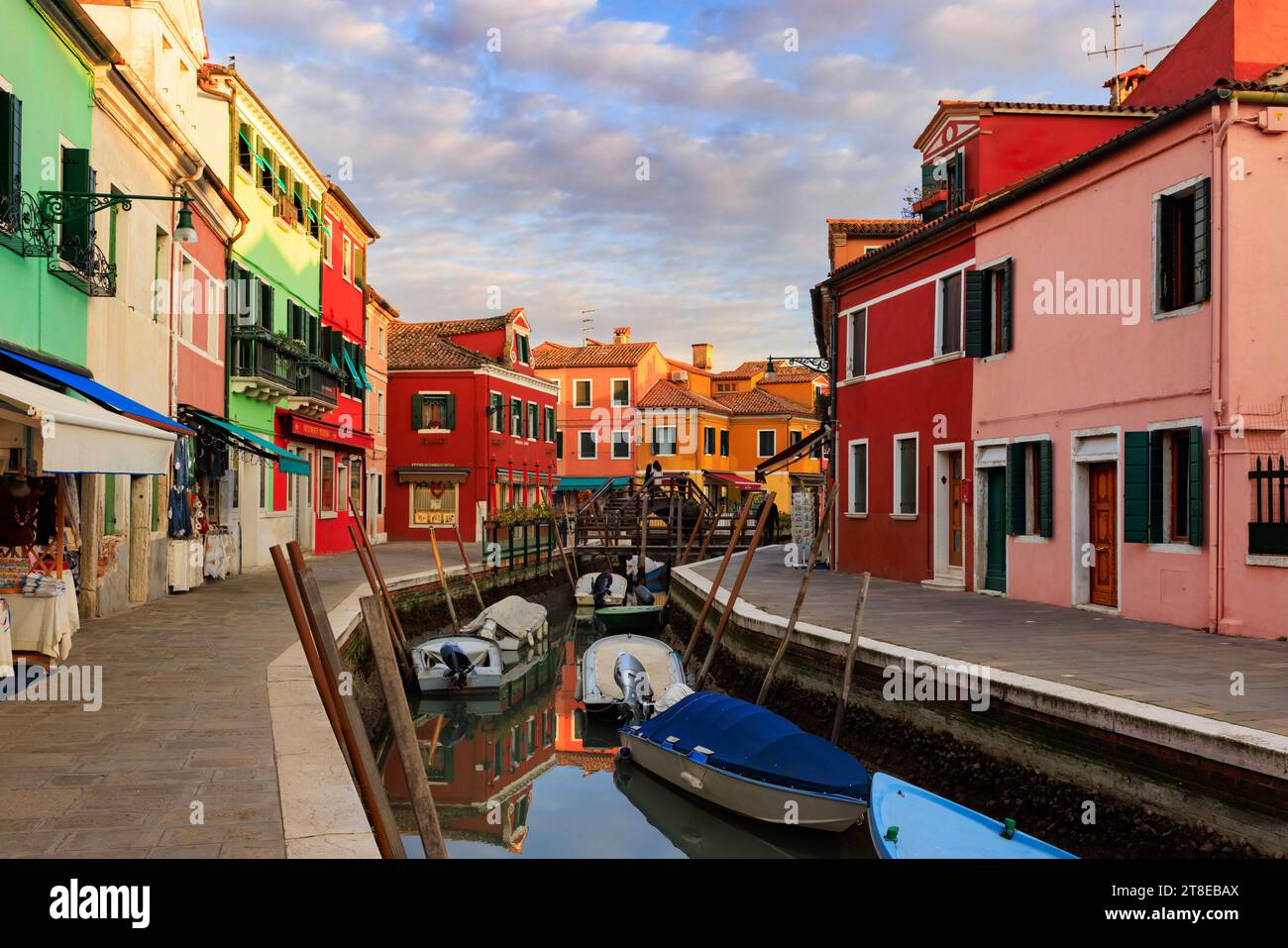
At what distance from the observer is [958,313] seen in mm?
17984

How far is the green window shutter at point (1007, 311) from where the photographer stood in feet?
53.3

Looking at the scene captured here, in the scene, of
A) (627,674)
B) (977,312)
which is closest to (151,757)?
(627,674)

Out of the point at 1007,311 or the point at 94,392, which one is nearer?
the point at 94,392

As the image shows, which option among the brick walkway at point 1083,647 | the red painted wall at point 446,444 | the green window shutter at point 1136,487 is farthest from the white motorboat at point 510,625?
the red painted wall at point 446,444

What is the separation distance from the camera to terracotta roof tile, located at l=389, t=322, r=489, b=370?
3850 cm

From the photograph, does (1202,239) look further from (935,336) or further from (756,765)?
(756,765)

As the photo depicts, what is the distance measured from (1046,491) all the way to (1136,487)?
7.08ft

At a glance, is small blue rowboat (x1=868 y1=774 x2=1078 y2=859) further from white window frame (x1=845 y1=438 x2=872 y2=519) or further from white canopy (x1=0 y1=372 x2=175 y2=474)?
white window frame (x1=845 y1=438 x2=872 y2=519)

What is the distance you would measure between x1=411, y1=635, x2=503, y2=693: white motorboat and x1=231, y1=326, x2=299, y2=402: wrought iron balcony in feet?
24.6

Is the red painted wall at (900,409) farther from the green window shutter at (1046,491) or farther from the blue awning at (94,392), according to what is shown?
the blue awning at (94,392)

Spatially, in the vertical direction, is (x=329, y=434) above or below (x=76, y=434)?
above

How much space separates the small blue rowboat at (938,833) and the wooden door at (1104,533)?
758 cm

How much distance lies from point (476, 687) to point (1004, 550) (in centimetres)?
777

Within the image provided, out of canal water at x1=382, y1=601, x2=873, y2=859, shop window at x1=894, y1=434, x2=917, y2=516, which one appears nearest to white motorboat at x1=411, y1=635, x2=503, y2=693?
canal water at x1=382, y1=601, x2=873, y2=859
